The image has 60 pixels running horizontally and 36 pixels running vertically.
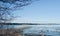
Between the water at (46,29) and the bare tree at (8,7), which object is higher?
the bare tree at (8,7)

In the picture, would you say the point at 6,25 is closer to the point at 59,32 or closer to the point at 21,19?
the point at 21,19

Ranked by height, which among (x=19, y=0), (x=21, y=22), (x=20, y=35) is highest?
(x=19, y=0)

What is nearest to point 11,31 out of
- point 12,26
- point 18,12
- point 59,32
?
point 12,26

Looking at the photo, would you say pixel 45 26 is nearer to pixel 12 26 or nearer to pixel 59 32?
pixel 59 32

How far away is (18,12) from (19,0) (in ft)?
0.60

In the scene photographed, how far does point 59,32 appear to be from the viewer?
274 cm

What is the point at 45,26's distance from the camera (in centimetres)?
275

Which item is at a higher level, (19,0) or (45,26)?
(19,0)

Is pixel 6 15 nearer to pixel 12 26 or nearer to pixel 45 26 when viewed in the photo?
pixel 12 26

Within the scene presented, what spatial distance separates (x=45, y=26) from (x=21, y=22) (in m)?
0.34

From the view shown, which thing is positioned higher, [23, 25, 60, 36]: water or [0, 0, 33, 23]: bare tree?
[0, 0, 33, 23]: bare tree

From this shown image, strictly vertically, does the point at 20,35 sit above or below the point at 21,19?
below

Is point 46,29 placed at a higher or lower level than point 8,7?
lower

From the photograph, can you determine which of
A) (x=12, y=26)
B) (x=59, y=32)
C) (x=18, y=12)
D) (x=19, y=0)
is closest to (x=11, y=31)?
(x=12, y=26)
